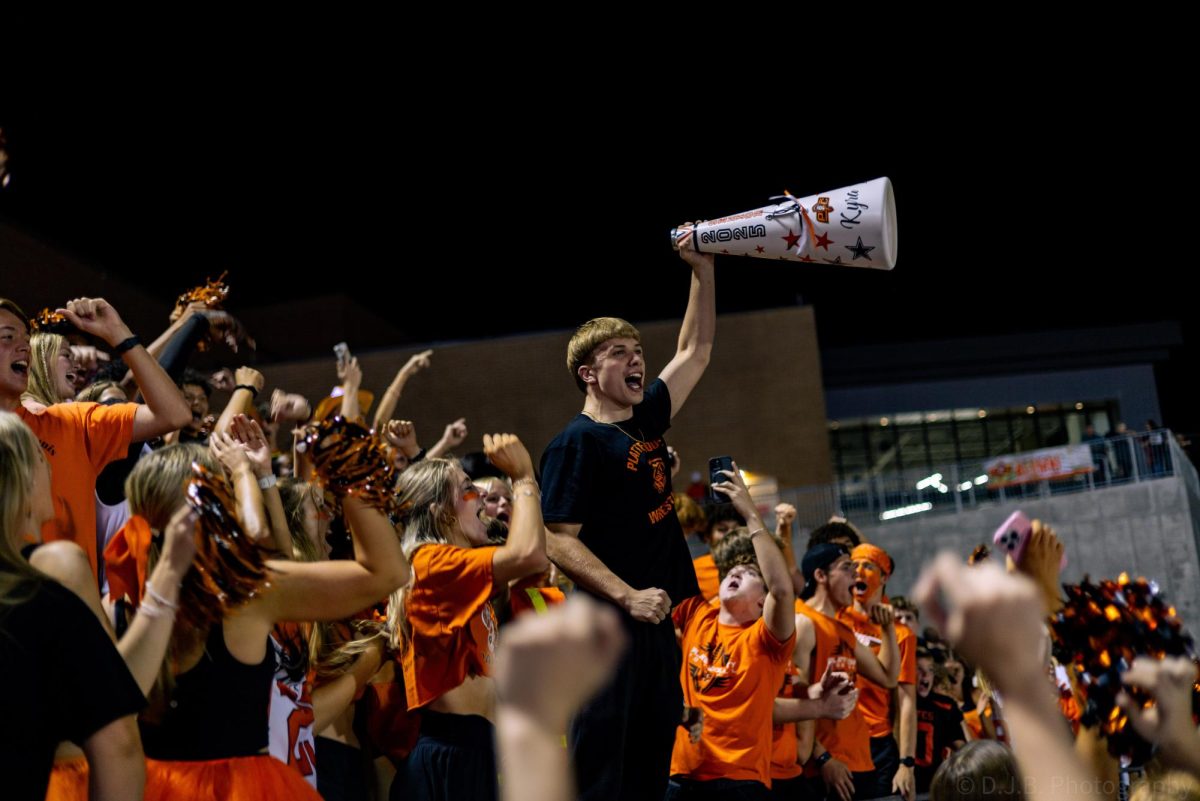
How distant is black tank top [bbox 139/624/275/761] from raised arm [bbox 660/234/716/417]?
2.41 m

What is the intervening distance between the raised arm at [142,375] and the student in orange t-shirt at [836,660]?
345cm

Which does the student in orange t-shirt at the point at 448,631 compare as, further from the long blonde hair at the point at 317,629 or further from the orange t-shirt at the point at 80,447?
the orange t-shirt at the point at 80,447

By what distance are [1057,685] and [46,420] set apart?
339 centimetres

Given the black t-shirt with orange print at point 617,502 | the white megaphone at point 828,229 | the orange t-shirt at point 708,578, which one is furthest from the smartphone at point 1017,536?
the orange t-shirt at point 708,578

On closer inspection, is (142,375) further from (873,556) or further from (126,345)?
(873,556)

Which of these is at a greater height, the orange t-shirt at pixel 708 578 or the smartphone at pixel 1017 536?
the smartphone at pixel 1017 536

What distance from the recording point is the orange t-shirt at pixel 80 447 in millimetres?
3807

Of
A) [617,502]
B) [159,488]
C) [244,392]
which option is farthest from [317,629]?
[159,488]

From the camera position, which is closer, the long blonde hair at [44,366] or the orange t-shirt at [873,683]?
the long blonde hair at [44,366]

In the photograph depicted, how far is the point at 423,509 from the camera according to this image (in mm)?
4289

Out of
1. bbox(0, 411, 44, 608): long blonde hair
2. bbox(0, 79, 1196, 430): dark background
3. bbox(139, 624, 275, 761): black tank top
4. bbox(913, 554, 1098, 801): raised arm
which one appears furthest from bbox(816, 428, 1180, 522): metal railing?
bbox(913, 554, 1098, 801): raised arm

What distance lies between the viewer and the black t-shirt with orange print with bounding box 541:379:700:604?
4273mm

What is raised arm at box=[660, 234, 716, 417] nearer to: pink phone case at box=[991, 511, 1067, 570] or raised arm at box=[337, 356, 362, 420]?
raised arm at box=[337, 356, 362, 420]

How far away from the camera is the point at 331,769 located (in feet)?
15.0
